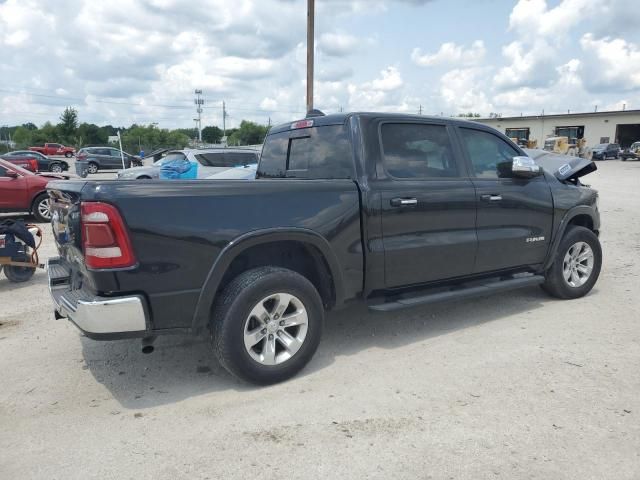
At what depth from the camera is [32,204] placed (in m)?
11.0

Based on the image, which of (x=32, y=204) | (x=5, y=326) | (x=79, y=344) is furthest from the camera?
(x=32, y=204)

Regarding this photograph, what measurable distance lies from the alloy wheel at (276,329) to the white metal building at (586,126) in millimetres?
52904

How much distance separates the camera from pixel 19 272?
6.42 meters

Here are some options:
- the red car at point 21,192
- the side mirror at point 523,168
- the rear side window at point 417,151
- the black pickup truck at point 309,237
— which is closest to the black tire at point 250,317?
the black pickup truck at point 309,237

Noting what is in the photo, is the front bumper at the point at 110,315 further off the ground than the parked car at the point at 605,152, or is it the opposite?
the parked car at the point at 605,152

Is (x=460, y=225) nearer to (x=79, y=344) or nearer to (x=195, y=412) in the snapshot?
(x=195, y=412)

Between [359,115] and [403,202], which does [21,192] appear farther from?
[403,202]

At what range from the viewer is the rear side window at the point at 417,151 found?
411 cm

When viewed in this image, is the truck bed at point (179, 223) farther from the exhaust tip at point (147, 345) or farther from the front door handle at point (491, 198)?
the front door handle at point (491, 198)

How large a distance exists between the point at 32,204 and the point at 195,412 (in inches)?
382

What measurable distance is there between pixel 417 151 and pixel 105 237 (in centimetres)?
258

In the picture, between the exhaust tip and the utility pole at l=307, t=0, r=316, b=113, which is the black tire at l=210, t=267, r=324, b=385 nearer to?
the exhaust tip

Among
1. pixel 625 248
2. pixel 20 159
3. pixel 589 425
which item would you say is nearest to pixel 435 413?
pixel 589 425

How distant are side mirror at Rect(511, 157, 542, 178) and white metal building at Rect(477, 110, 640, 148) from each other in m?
50.8
